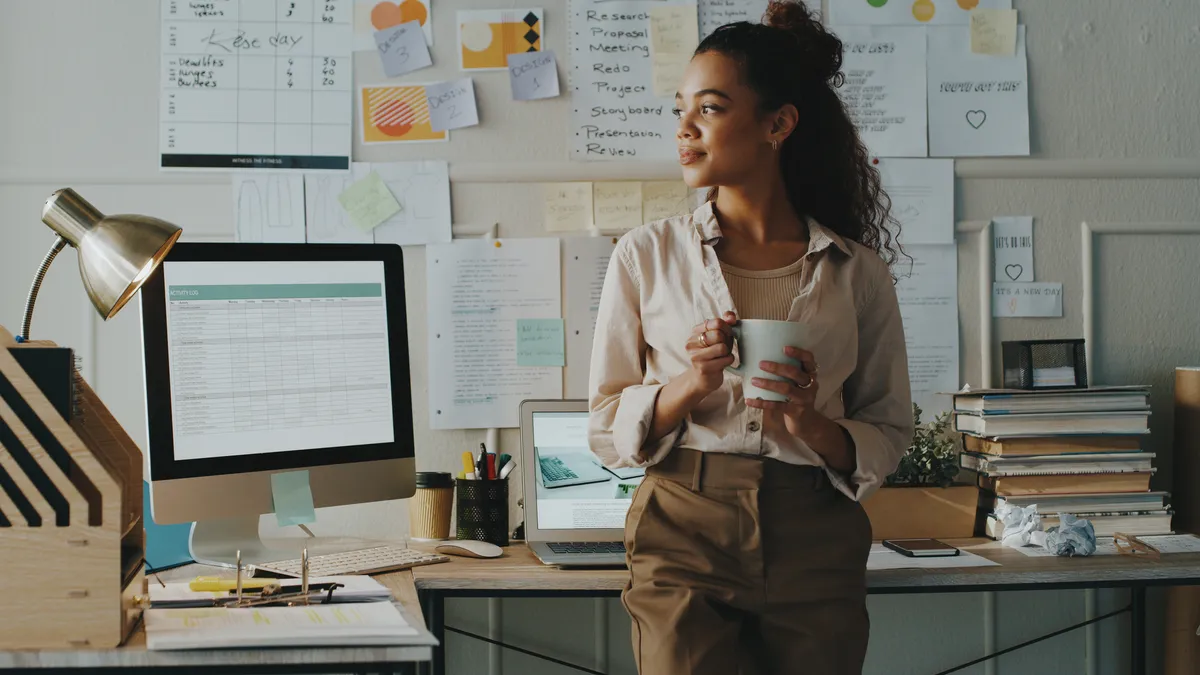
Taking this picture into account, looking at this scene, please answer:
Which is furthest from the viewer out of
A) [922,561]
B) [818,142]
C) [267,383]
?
[922,561]

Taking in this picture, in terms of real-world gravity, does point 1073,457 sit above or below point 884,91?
below

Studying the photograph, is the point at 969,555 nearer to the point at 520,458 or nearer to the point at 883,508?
the point at 883,508

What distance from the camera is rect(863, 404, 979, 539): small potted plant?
2133mm

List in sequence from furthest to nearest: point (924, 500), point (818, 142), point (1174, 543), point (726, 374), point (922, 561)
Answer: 1. point (924, 500)
2. point (1174, 543)
3. point (922, 561)
4. point (818, 142)
5. point (726, 374)

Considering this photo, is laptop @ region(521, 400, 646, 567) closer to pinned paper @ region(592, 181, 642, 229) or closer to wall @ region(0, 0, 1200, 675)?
wall @ region(0, 0, 1200, 675)

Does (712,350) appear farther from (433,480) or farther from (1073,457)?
(1073,457)

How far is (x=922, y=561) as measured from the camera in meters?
1.88

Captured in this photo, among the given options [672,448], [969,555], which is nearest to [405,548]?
[672,448]

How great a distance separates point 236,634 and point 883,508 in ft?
4.52

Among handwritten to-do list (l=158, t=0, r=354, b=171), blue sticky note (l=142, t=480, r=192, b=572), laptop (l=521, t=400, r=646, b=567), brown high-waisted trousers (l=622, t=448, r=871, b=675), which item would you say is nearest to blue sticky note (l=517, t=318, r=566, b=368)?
laptop (l=521, t=400, r=646, b=567)

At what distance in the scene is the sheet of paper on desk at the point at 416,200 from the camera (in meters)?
2.25

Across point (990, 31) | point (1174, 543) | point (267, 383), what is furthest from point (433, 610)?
point (990, 31)

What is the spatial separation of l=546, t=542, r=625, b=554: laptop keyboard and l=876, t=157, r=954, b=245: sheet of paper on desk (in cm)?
93

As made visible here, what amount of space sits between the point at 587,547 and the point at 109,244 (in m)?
1.06
